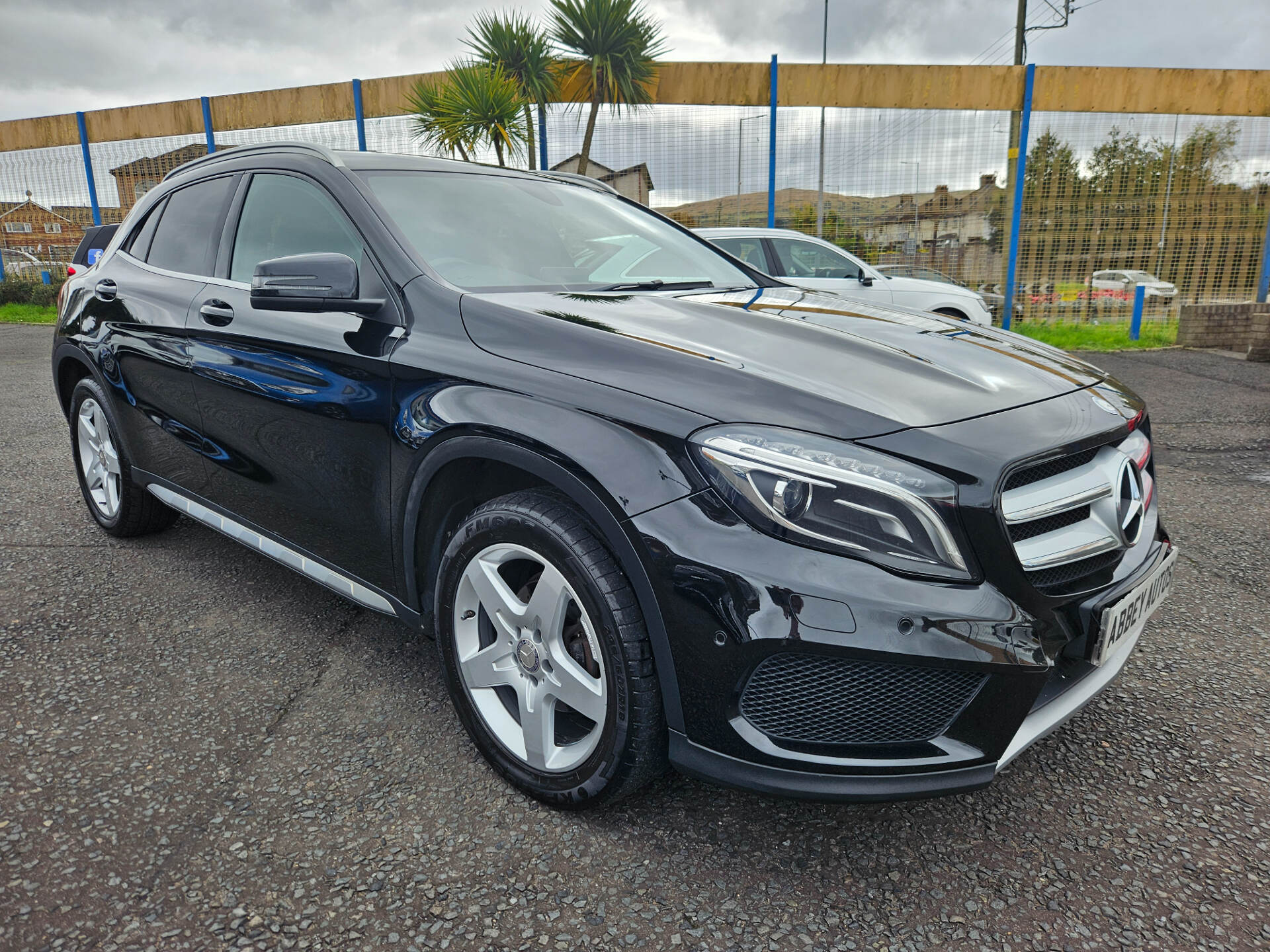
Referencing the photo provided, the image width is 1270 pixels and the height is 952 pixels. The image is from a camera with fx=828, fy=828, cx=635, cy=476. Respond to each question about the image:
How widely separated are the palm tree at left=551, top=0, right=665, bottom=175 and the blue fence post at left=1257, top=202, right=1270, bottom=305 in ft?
28.9

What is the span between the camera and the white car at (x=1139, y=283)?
11562 millimetres

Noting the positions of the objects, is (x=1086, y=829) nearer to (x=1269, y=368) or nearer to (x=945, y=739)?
(x=945, y=739)

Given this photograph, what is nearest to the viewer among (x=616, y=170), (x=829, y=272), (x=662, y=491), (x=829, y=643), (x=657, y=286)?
(x=829, y=643)

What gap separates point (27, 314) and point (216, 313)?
1548 centimetres

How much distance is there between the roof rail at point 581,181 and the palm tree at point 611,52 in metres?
7.74

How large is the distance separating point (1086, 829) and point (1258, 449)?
4.73m

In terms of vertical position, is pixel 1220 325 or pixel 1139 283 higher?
pixel 1139 283

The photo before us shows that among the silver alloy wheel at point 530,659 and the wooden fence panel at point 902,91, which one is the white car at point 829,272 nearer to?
the wooden fence panel at point 902,91

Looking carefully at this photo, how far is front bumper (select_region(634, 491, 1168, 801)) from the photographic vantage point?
Answer: 4.93 feet

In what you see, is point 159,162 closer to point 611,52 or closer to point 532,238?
point 611,52

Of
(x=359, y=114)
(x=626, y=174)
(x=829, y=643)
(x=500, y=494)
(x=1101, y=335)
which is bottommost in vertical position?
(x=1101, y=335)

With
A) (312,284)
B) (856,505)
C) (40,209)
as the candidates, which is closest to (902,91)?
(312,284)

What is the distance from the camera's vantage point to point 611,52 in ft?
34.5

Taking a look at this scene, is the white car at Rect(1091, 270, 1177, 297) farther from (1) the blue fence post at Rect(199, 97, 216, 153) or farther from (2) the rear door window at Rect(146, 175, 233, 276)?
(1) the blue fence post at Rect(199, 97, 216, 153)
